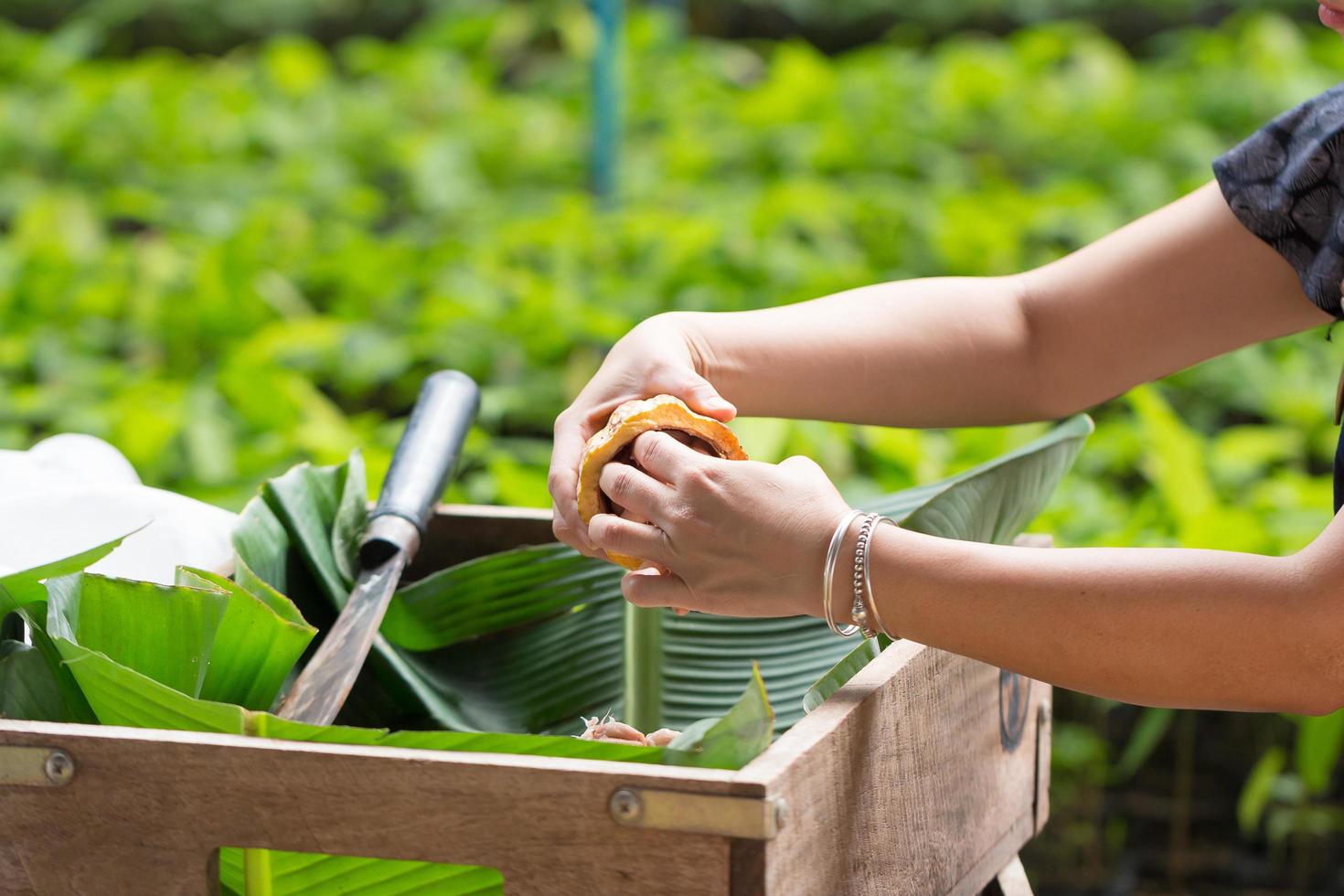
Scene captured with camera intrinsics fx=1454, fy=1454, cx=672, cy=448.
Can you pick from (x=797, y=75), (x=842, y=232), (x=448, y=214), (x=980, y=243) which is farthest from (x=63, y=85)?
(x=980, y=243)

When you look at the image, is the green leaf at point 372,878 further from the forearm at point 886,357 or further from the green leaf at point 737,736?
the forearm at point 886,357

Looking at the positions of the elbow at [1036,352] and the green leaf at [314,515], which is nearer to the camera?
the green leaf at [314,515]

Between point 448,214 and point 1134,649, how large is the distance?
2311 millimetres

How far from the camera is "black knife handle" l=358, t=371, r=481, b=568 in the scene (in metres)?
0.92

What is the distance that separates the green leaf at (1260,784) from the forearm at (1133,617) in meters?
1.06

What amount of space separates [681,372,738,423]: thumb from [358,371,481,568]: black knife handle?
212 mm

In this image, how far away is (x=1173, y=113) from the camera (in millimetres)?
3225

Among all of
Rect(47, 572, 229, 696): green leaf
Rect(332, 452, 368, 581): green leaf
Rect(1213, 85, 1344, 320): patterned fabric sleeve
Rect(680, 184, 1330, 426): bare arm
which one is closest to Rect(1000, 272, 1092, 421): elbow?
Rect(680, 184, 1330, 426): bare arm

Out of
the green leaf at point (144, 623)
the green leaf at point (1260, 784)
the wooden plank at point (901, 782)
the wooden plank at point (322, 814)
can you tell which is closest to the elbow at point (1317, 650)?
the wooden plank at point (901, 782)

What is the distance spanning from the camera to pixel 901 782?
0.71 metres

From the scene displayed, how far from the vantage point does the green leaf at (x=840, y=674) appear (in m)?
0.71

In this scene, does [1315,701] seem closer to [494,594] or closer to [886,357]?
[886,357]

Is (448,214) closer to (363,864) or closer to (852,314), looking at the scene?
(852,314)

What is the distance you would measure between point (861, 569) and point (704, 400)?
0.63 ft
